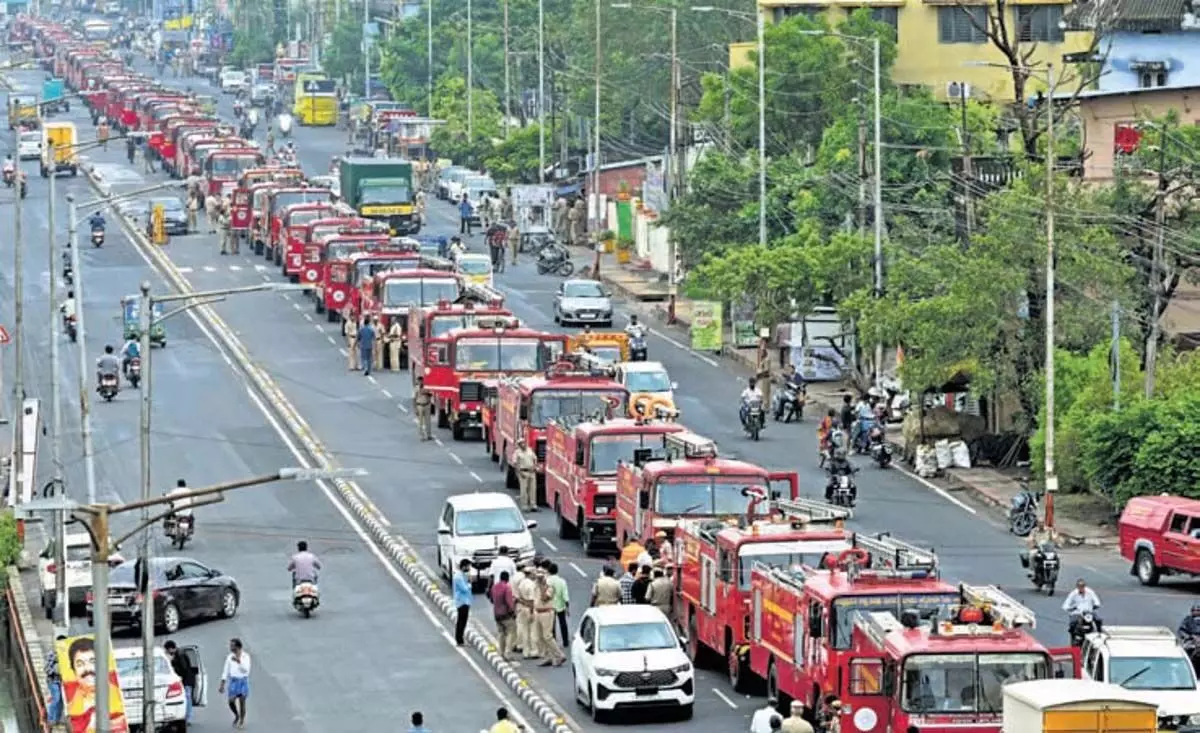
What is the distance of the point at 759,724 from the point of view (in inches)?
1665

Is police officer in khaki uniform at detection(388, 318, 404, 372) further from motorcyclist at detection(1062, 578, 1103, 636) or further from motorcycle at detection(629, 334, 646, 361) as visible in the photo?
motorcyclist at detection(1062, 578, 1103, 636)

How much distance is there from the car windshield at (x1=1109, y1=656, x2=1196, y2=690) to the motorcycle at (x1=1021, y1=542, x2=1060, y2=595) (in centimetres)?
1130

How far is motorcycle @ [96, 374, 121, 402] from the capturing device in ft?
271

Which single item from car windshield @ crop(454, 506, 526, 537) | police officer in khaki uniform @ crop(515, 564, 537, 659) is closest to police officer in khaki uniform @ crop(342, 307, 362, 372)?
car windshield @ crop(454, 506, 526, 537)

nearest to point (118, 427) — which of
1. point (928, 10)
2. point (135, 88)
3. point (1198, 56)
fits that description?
point (1198, 56)

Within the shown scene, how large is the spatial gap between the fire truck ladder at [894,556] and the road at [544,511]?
2.85 metres

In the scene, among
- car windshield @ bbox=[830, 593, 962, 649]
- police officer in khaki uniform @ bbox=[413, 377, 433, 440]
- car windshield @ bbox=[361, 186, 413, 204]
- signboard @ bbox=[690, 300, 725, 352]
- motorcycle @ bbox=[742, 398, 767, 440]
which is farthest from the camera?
car windshield @ bbox=[361, 186, 413, 204]

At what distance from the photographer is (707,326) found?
88.2 meters

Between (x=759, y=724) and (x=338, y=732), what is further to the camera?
(x=338, y=732)

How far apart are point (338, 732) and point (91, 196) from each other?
8505 centimetres

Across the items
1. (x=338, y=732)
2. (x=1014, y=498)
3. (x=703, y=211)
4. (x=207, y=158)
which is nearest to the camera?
(x=338, y=732)

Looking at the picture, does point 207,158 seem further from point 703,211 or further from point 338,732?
point 338,732

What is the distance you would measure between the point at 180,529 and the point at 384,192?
55.3 meters

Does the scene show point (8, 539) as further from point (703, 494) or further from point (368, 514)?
point (703, 494)
